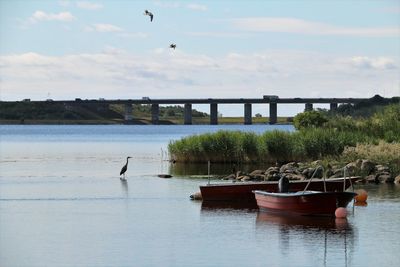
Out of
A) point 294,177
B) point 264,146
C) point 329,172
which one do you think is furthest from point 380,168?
point 264,146

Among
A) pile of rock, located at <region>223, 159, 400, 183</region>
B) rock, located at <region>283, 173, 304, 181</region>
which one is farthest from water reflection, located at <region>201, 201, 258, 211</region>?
pile of rock, located at <region>223, 159, 400, 183</region>

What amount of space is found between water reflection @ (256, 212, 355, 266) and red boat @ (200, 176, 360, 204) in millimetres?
3964

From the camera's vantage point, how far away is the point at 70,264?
30.1 m

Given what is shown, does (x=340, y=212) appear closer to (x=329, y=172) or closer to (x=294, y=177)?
(x=294, y=177)

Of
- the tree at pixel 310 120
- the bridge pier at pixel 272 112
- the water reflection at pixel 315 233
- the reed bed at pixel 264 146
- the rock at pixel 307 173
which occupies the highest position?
the bridge pier at pixel 272 112

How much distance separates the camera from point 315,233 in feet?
120

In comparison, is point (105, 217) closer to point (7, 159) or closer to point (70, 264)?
point (70, 264)

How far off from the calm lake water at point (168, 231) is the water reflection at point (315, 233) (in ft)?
0.11

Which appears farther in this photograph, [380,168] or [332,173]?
[380,168]

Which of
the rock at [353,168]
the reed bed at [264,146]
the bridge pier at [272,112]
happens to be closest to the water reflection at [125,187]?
the reed bed at [264,146]

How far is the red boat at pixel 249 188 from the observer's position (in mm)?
46438

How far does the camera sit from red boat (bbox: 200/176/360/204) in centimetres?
4644

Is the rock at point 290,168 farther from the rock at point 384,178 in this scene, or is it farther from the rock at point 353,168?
the rock at point 384,178

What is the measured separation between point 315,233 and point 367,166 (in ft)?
67.4
